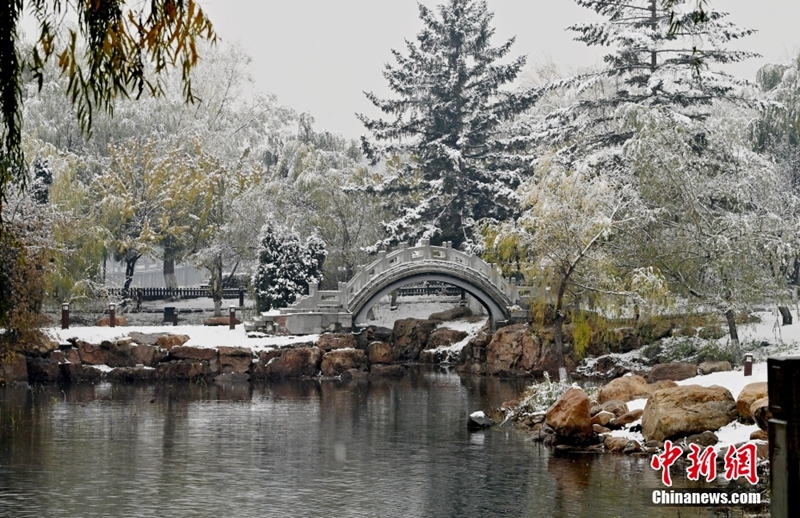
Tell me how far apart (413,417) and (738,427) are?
10.1 metres

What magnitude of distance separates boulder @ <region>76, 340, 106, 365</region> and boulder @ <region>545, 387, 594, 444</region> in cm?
1933

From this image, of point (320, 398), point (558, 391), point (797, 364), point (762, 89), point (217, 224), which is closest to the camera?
point (797, 364)

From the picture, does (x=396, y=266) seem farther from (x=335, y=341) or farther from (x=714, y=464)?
(x=714, y=464)

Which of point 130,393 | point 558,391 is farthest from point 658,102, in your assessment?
point 130,393

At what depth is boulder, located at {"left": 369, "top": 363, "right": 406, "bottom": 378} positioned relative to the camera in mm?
37500

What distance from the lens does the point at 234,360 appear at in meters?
36.9

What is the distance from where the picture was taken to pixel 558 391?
2603 cm

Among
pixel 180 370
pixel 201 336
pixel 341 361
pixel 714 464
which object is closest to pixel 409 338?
pixel 341 361

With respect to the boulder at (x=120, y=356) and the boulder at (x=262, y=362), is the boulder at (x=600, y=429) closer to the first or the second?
the boulder at (x=262, y=362)

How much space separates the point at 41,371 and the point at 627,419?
70.4 feet

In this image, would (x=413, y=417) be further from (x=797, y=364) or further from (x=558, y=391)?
(x=797, y=364)

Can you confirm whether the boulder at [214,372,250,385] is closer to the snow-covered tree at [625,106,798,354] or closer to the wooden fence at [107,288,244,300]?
the wooden fence at [107,288,244,300]

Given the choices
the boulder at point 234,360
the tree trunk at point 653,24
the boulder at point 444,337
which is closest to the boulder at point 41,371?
the boulder at point 234,360

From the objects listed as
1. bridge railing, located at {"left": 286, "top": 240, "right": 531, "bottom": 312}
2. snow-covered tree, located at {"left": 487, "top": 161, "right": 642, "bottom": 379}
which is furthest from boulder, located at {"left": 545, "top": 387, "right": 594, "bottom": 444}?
bridge railing, located at {"left": 286, "top": 240, "right": 531, "bottom": 312}
